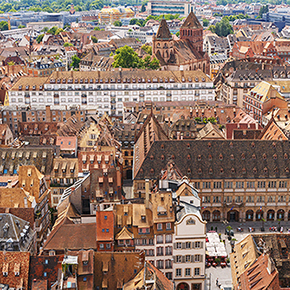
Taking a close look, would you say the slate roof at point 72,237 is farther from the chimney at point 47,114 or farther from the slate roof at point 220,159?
the chimney at point 47,114

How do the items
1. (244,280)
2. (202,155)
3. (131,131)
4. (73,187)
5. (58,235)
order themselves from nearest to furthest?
(244,280) → (58,235) → (73,187) → (202,155) → (131,131)

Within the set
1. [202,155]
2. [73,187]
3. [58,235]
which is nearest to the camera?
[58,235]

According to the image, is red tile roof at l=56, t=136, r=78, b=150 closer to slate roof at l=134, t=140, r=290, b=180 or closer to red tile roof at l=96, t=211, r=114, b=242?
slate roof at l=134, t=140, r=290, b=180

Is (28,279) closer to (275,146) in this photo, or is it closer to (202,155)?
(202,155)

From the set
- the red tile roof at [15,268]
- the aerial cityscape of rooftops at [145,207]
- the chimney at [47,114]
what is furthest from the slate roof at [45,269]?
the chimney at [47,114]

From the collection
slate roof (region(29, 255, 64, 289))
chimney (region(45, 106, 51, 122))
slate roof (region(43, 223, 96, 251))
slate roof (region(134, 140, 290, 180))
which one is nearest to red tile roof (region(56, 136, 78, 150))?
slate roof (region(134, 140, 290, 180))

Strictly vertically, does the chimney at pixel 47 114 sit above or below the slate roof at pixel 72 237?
below

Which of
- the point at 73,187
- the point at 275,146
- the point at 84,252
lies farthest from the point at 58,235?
the point at 275,146

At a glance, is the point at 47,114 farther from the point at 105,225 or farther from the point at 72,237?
the point at 105,225
